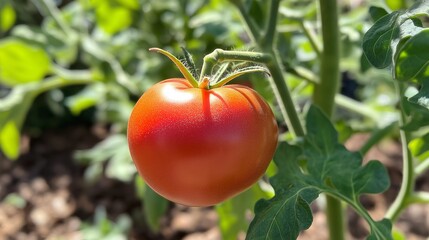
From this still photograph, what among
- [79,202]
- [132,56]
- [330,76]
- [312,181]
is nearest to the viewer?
[312,181]

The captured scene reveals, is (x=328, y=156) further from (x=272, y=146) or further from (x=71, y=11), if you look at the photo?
(x=71, y=11)

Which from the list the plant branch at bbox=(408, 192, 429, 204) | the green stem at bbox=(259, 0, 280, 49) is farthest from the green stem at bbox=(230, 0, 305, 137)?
the plant branch at bbox=(408, 192, 429, 204)

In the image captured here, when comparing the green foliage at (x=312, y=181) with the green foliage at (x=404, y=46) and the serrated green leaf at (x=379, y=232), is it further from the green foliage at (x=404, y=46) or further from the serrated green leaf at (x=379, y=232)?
the green foliage at (x=404, y=46)

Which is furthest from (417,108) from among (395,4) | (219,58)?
(395,4)

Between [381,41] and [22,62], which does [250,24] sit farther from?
[22,62]

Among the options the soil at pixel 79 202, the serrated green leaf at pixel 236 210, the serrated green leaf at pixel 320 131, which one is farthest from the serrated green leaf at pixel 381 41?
the soil at pixel 79 202
